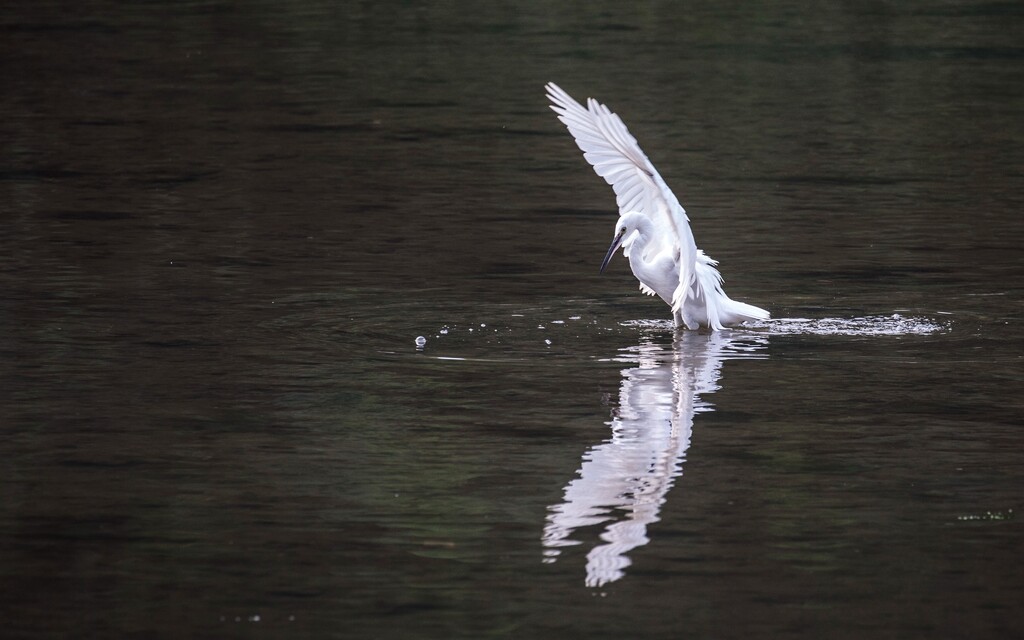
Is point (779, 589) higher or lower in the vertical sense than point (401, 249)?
higher

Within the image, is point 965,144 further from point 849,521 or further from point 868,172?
point 849,521

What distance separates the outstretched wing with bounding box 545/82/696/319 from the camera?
420 inches

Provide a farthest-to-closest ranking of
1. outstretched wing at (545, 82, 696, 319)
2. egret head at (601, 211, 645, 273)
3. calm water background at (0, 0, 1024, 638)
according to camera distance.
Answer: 1. egret head at (601, 211, 645, 273)
2. outstretched wing at (545, 82, 696, 319)
3. calm water background at (0, 0, 1024, 638)

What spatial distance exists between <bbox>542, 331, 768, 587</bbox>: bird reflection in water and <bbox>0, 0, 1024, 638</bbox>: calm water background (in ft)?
0.08

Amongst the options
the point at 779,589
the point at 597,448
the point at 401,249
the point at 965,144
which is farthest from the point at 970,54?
the point at 779,589

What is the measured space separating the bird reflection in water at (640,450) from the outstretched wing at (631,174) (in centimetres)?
38

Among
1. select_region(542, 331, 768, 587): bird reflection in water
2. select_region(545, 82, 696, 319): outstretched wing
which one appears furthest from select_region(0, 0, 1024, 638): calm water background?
select_region(545, 82, 696, 319): outstretched wing

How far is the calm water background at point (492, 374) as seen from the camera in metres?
6.52

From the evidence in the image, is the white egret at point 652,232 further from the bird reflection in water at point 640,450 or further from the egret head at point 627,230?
the bird reflection in water at point 640,450

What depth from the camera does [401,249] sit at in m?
13.6

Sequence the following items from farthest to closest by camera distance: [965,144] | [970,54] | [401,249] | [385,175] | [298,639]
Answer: [970,54]
[965,144]
[385,175]
[401,249]
[298,639]

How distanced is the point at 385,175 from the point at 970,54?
11.3 meters

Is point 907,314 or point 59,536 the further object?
point 907,314

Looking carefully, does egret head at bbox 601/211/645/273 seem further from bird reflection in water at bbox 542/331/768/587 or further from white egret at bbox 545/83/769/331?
bird reflection in water at bbox 542/331/768/587
